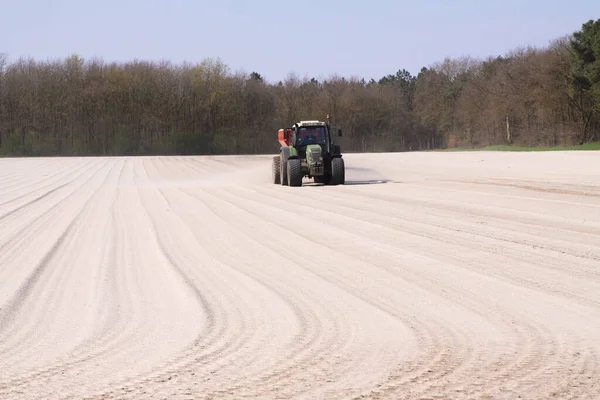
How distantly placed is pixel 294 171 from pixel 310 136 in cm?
126

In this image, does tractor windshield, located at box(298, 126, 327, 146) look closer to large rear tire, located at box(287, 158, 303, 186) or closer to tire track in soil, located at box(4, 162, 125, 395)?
large rear tire, located at box(287, 158, 303, 186)

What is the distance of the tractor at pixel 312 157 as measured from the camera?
23.3 metres

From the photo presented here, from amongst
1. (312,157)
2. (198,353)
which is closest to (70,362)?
(198,353)

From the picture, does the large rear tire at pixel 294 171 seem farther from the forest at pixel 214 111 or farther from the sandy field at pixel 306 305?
the forest at pixel 214 111

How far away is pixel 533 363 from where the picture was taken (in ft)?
16.9

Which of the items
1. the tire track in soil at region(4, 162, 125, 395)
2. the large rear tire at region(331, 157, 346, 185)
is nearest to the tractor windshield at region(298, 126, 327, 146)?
the large rear tire at region(331, 157, 346, 185)

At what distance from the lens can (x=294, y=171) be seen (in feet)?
76.6

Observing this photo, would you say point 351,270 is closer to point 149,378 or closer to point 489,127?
point 149,378

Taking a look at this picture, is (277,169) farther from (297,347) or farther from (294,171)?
(297,347)

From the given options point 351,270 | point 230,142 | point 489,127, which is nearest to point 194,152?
point 230,142

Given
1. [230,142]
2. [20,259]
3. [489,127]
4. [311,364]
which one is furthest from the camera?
[230,142]

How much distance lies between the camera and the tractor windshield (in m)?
23.9

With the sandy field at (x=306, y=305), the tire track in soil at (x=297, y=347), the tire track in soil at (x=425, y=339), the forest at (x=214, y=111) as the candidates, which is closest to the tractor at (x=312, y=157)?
the sandy field at (x=306, y=305)

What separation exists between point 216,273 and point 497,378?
442 cm
